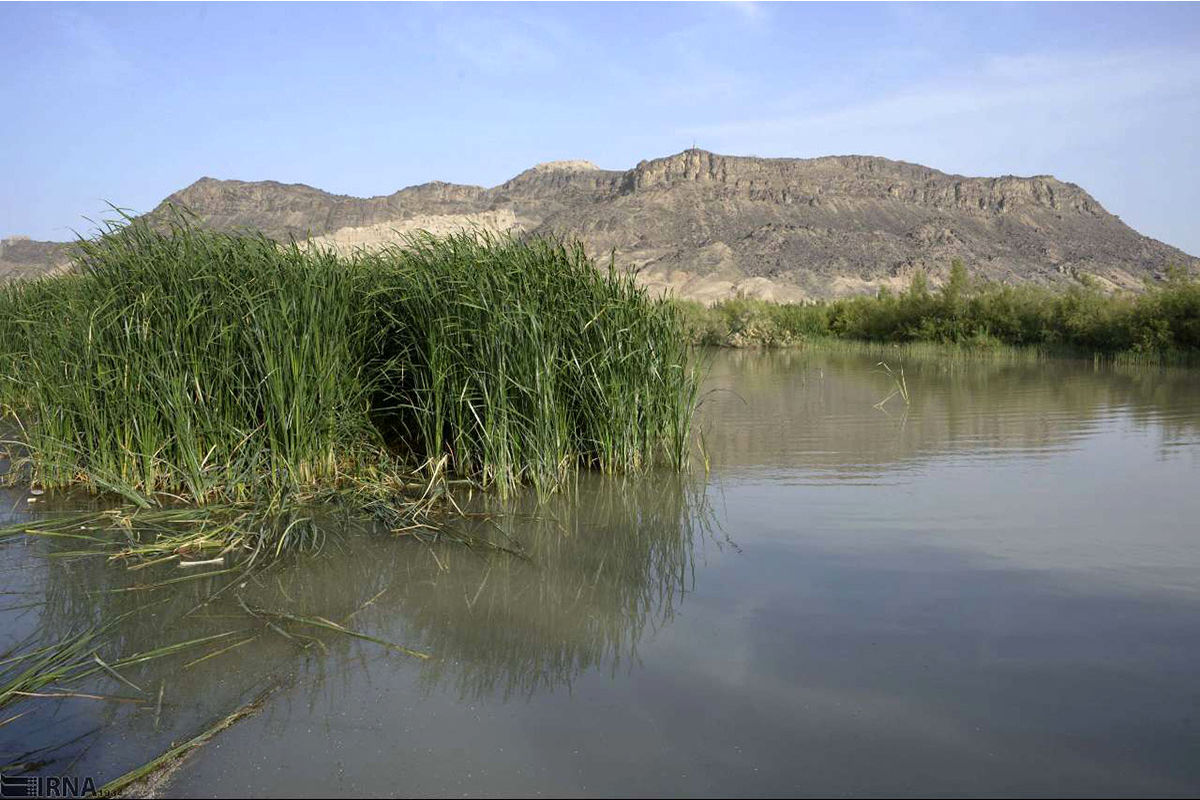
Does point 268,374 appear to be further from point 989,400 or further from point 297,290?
point 989,400

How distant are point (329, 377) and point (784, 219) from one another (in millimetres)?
66900

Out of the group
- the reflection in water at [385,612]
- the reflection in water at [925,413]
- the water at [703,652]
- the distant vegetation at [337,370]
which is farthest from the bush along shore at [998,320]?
the reflection in water at [385,612]

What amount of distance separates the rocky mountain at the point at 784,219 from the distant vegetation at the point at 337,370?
4275 cm

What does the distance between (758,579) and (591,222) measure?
63.4 metres

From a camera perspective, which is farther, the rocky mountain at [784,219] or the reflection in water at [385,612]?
the rocky mountain at [784,219]

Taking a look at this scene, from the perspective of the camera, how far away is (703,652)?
359 cm

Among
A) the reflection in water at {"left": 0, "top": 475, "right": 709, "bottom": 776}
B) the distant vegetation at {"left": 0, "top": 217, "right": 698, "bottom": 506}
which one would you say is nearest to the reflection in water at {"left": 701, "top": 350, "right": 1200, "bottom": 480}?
the distant vegetation at {"left": 0, "top": 217, "right": 698, "bottom": 506}

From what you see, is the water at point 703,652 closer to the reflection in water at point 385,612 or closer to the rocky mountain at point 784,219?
the reflection in water at point 385,612

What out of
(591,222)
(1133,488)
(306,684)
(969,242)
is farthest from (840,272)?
(306,684)

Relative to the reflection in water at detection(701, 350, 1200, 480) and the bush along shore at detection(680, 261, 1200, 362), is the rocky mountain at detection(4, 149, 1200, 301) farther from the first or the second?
the reflection in water at detection(701, 350, 1200, 480)

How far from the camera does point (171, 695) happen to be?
10.6 ft

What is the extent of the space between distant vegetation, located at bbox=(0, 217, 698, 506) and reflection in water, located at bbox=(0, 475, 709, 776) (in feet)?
2.73

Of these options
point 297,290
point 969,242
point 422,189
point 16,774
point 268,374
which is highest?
point 422,189

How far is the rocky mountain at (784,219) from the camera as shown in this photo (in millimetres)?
57906
